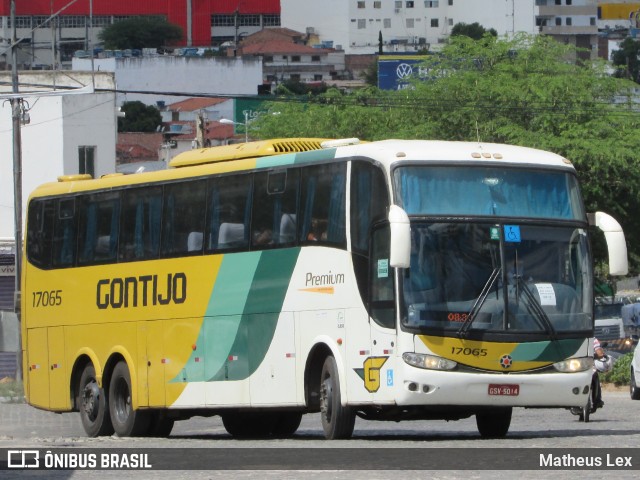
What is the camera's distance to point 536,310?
16.9 m

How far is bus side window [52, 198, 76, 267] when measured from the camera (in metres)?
22.7

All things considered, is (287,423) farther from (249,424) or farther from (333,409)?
(333,409)

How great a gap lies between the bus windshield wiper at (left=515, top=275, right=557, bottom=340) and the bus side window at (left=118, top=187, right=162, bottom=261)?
577 cm

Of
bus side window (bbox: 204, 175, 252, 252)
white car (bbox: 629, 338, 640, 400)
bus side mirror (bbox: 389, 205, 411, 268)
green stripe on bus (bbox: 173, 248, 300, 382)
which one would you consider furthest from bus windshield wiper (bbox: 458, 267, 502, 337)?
white car (bbox: 629, 338, 640, 400)

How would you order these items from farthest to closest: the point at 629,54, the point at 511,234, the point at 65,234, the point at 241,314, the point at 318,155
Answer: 1. the point at 629,54
2. the point at 65,234
3. the point at 241,314
4. the point at 318,155
5. the point at 511,234

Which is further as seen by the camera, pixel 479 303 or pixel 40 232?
pixel 40 232

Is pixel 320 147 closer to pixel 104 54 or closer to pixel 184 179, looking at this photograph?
pixel 184 179

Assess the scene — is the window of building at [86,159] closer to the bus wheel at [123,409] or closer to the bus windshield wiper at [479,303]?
the bus wheel at [123,409]

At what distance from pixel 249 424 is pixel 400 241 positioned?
21.6 ft

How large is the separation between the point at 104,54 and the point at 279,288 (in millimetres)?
133097

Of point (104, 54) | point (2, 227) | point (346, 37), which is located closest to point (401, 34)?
point (346, 37)

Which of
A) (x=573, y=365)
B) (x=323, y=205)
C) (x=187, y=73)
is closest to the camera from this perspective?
(x=573, y=365)

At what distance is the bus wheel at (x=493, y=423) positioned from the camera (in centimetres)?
1844

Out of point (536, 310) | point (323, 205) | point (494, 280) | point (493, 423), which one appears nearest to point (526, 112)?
point (493, 423)
